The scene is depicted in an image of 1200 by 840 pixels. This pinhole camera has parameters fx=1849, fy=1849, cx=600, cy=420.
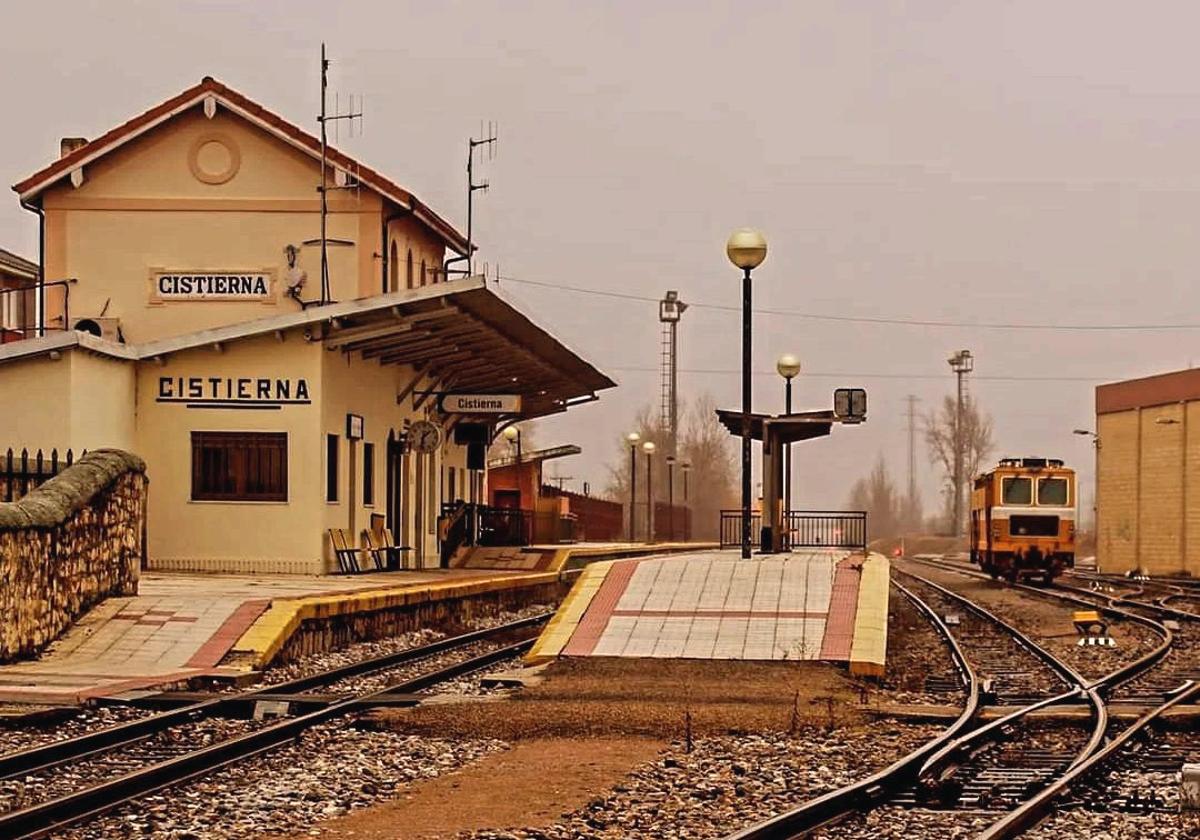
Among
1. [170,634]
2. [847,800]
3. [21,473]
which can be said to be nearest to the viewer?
[847,800]

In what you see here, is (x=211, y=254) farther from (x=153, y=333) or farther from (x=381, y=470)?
(x=381, y=470)

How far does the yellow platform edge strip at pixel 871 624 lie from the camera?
16609mm

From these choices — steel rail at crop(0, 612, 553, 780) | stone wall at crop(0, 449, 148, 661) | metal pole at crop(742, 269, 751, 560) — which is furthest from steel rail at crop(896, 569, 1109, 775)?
stone wall at crop(0, 449, 148, 661)

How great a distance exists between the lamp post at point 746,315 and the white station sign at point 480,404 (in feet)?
39.9

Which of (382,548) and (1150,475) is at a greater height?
(1150,475)

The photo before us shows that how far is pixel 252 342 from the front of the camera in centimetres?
2847

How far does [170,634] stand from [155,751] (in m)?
6.36

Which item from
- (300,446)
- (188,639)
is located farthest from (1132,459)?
(188,639)

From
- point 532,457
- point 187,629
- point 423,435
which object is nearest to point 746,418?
point 187,629

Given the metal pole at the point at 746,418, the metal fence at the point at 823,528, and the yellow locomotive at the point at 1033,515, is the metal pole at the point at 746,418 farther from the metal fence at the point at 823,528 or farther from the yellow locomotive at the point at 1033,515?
the yellow locomotive at the point at 1033,515

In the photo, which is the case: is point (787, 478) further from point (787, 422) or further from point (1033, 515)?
point (1033, 515)

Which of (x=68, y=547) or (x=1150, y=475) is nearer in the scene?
(x=68, y=547)

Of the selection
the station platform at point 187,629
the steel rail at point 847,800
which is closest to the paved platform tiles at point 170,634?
the station platform at point 187,629

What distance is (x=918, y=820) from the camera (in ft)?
31.5
